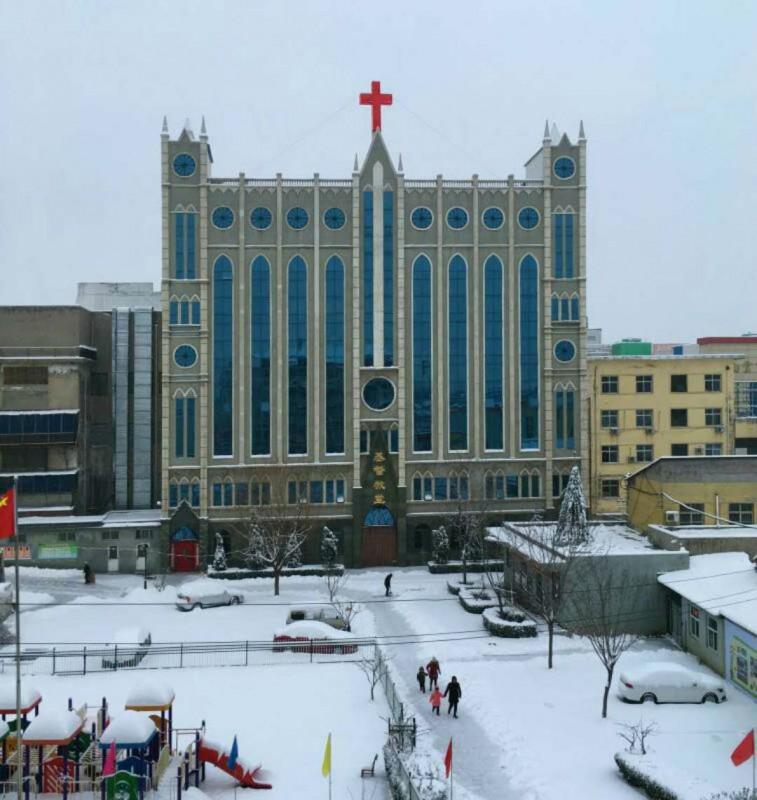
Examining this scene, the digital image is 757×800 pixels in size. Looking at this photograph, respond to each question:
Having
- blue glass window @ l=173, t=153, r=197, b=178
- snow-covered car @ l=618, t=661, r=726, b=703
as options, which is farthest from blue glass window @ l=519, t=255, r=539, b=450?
snow-covered car @ l=618, t=661, r=726, b=703

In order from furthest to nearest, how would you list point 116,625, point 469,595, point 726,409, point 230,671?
point 726,409 → point 469,595 → point 116,625 → point 230,671

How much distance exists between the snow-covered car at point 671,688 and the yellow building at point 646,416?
1260 inches

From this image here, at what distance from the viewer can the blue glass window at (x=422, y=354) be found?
55938 mm

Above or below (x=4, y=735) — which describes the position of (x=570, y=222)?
above

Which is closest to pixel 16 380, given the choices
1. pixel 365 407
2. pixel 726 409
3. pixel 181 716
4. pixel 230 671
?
pixel 365 407

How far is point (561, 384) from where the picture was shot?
2239 inches

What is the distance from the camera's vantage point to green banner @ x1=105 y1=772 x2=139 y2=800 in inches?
803

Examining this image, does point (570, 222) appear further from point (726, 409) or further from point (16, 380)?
point (16, 380)

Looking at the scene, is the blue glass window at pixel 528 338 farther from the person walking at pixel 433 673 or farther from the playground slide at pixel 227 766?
the playground slide at pixel 227 766

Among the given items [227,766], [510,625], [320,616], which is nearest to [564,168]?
[510,625]

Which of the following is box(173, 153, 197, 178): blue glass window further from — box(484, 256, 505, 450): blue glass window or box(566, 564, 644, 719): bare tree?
box(566, 564, 644, 719): bare tree

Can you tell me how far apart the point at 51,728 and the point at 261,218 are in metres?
39.3

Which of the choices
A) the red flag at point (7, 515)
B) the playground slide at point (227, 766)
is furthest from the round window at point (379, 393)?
the red flag at point (7, 515)

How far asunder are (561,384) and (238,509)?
22.3 m
